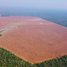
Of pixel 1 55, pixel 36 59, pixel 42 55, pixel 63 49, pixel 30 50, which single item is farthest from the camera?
pixel 63 49

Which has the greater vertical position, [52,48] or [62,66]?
[62,66]

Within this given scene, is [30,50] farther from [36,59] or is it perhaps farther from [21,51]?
[36,59]

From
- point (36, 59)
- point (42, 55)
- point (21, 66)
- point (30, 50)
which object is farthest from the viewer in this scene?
point (30, 50)

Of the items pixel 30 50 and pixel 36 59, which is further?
pixel 30 50

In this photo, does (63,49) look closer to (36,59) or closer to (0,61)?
(36,59)

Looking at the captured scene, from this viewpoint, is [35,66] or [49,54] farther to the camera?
[49,54]

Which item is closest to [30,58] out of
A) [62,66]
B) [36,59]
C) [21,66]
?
[36,59]

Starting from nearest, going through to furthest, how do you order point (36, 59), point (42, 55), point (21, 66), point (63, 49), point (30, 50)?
1. point (21, 66)
2. point (36, 59)
3. point (42, 55)
4. point (30, 50)
5. point (63, 49)

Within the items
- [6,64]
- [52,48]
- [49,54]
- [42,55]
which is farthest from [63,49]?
[6,64]

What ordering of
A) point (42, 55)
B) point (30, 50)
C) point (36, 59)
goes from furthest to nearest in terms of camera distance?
point (30, 50)
point (42, 55)
point (36, 59)

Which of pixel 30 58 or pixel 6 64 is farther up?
pixel 6 64
